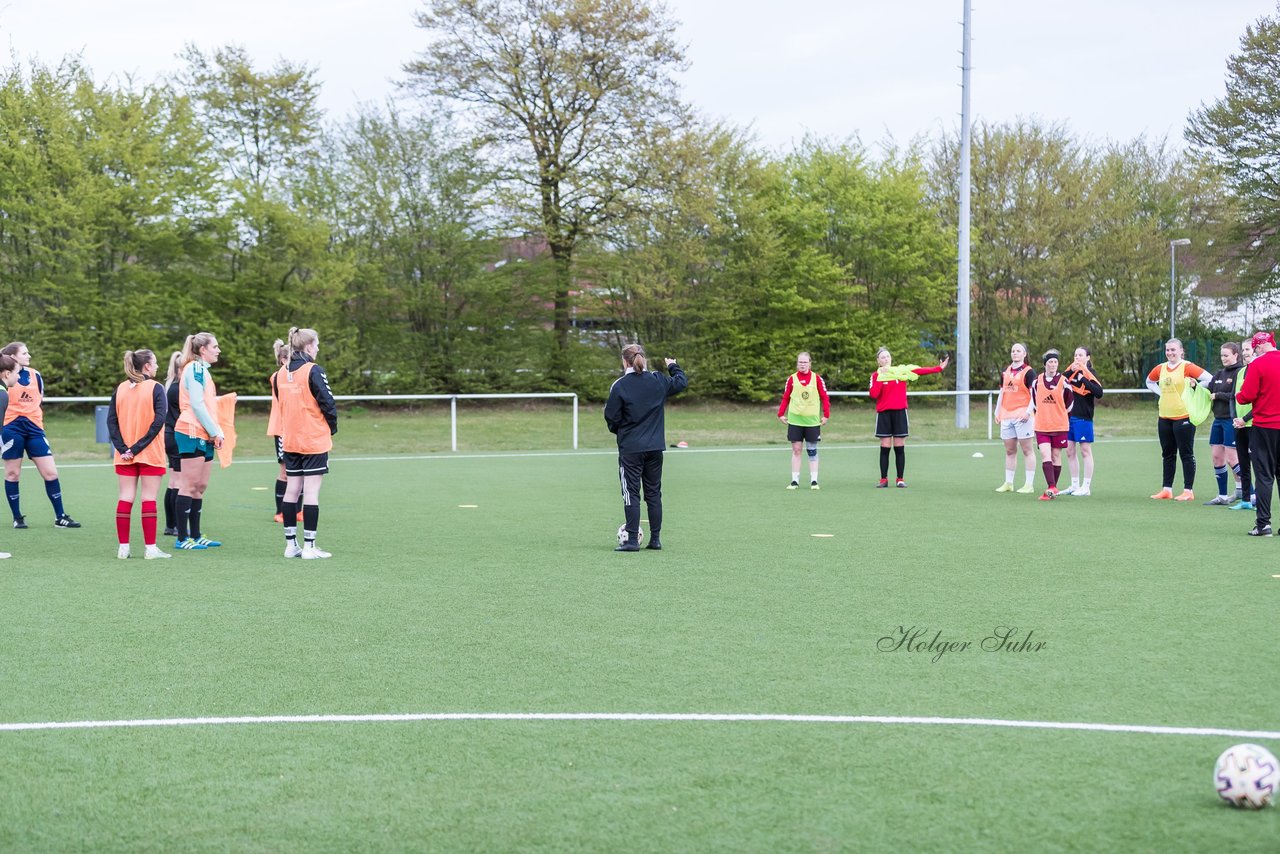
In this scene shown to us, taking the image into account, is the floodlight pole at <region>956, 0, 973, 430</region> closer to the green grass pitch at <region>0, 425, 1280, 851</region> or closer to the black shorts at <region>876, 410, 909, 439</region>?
the black shorts at <region>876, 410, 909, 439</region>

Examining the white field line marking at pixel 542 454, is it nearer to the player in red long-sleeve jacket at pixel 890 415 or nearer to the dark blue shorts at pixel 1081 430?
the player in red long-sleeve jacket at pixel 890 415

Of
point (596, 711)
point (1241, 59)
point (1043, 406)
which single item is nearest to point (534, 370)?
point (1043, 406)

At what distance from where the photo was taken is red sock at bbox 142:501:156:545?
998 centimetres

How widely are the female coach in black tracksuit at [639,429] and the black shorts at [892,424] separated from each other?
6479 millimetres

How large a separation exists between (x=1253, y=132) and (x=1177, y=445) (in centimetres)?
2713

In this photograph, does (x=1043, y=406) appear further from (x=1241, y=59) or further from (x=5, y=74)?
(x=1241, y=59)

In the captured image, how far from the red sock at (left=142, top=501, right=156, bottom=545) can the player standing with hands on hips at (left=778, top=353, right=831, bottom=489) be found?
8.20 meters

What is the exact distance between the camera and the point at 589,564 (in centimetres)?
977

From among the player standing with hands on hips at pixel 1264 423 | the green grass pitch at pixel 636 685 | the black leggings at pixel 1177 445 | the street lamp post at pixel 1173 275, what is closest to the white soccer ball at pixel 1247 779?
the green grass pitch at pixel 636 685

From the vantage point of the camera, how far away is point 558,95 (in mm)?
33625

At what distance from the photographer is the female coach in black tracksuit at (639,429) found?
10477 mm

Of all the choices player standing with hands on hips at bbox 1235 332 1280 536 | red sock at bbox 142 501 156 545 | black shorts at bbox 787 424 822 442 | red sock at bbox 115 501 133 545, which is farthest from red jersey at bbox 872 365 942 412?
red sock at bbox 115 501 133 545

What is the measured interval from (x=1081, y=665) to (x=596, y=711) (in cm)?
249

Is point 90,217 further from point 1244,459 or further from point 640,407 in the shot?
point 1244,459
